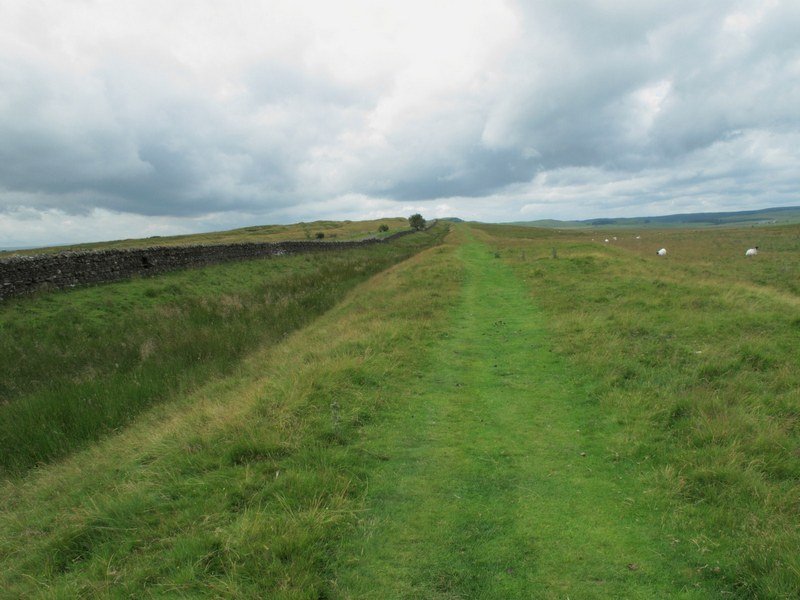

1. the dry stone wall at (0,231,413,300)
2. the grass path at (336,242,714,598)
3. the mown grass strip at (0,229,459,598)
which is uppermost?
the dry stone wall at (0,231,413,300)

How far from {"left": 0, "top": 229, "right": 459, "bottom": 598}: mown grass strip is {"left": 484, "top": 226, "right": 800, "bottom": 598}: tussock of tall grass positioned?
329cm

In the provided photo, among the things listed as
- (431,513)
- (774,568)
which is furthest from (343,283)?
(774,568)

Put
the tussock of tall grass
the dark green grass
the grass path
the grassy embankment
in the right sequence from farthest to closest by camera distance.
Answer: the grassy embankment < the dark green grass < the tussock of tall grass < the grass path

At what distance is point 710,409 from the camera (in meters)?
5.71

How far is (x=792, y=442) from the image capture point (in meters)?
4.82

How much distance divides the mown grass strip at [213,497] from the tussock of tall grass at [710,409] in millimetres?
3289

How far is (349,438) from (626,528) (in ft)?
10.8

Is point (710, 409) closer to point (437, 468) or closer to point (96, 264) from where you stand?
point (437, 468)

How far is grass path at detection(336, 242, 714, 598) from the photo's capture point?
11.1 feet

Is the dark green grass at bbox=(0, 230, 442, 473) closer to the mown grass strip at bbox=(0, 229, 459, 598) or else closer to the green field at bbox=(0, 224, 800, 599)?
the green field at bbox=(0, 224, 800, 599)

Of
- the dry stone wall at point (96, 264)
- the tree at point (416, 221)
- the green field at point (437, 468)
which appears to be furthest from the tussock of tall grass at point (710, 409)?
the tree at point (416, 221)

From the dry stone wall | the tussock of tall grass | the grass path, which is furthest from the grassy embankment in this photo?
the grass path

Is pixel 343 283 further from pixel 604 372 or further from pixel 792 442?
pixel 792 442

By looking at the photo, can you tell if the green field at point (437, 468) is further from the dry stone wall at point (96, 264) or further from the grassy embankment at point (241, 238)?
the grassy embankment at point (241, 238)
